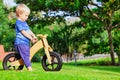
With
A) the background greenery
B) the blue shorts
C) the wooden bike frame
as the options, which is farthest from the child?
the background greenery

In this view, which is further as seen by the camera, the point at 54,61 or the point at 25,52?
the point at 54,61

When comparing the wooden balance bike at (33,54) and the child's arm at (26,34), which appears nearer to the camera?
the child's arm at (26,34)

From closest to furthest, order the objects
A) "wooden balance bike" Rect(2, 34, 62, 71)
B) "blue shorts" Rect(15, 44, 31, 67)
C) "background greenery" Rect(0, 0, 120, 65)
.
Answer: "blue shorts" Rect(15, 44, 31, 67)
"wooden balance bike" Rect(2, 34, 62, 71)
"background greenery" Rect(0, 0, 120, 65)

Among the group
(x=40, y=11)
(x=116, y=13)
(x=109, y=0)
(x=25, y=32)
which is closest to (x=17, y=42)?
(x=25, y=32)

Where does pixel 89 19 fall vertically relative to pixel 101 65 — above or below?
above

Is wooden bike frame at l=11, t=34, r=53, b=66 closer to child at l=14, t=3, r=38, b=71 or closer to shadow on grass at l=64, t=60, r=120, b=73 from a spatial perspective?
child at l=14, t=3, r=38, b=71

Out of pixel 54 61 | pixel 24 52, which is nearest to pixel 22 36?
pixel 24 52

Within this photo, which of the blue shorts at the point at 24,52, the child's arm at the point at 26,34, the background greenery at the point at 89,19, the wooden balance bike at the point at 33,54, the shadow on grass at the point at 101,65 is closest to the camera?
the child's arm at the point at 26,34

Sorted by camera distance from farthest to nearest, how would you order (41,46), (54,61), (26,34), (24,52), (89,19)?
1. (89,19)
2. (54,61)
3. (41,46)
4. (24,52)
5. (26,34)

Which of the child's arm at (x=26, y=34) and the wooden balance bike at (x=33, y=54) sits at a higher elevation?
the child's arm at (x=26, y=34)

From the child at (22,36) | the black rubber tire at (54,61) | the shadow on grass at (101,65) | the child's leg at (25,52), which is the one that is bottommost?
the shadow on grass at (101,65)

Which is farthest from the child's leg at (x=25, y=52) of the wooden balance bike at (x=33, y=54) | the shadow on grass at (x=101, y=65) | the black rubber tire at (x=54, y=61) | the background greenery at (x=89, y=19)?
the background greenery at (x=89, y=19)

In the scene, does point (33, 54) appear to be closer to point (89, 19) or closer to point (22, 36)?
point (22, 36)

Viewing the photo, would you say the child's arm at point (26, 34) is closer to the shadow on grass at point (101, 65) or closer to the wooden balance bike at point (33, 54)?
the wooden balance bike at point (33, 54)
